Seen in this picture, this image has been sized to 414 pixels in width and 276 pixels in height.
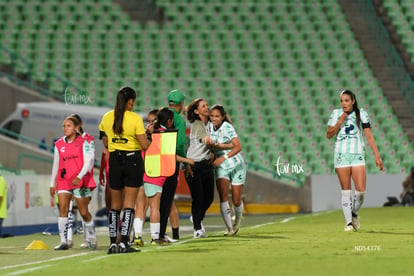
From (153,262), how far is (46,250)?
385cm

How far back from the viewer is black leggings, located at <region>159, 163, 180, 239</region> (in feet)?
49.1

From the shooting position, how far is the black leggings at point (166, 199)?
15.0 m

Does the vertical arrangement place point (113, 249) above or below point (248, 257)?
above

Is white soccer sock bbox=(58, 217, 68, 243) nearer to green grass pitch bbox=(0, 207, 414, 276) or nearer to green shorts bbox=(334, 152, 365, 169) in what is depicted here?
green grass pitch bbox=(0, 207, 414, 276)

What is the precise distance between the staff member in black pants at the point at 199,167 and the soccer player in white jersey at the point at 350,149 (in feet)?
6.37

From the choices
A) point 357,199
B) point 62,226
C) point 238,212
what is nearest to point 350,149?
point 357,199

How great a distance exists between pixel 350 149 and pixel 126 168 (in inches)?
197

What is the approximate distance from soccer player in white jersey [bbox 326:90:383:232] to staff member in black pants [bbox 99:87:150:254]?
4.70 metres

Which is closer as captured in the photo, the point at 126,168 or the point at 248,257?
the point at 248,257

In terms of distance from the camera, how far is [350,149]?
16.8 m

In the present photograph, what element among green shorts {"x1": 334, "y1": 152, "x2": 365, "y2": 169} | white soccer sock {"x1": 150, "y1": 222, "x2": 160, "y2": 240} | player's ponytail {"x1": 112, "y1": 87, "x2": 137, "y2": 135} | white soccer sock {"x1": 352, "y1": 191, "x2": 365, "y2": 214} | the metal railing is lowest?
white soccer sock {"x1": 150, "y1": 222, "x2": 160, "y2": 240}

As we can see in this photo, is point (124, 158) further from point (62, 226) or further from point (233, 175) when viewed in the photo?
point (233, 175)

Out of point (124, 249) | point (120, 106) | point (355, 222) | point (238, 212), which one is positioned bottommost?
point (124, 249)

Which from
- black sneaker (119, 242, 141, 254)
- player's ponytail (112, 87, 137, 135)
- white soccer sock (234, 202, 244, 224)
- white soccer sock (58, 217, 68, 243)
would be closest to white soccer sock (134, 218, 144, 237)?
white soccer sock (58, 217, 68, 243)
